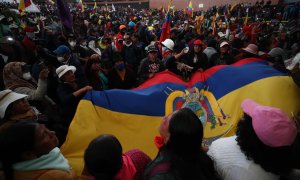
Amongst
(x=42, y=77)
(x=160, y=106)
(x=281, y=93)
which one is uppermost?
(x=42, y=77)

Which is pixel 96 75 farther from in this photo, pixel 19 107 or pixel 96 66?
pixel 19 107

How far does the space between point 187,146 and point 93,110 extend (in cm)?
216

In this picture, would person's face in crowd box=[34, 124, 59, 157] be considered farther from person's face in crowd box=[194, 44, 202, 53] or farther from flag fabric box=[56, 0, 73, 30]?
flag fabric box=[56, 0, 73, 30]

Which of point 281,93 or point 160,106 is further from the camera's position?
point 160,106

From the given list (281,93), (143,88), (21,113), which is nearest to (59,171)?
(21,113)

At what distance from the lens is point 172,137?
5.07ft

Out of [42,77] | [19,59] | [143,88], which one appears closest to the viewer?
[42,77]

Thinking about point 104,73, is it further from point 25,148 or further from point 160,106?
point 25,148

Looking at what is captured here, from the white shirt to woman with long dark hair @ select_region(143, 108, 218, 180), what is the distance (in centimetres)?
20

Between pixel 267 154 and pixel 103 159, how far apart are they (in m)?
1.10

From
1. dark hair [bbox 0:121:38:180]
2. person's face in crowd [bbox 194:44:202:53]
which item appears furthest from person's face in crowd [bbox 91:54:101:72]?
dark hair [bbox 0:121:38:180]

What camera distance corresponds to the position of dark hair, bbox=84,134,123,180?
4.92ft

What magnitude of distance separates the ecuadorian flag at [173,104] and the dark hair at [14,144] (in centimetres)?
124

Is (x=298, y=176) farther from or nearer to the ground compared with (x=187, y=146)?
nearer to the ground
